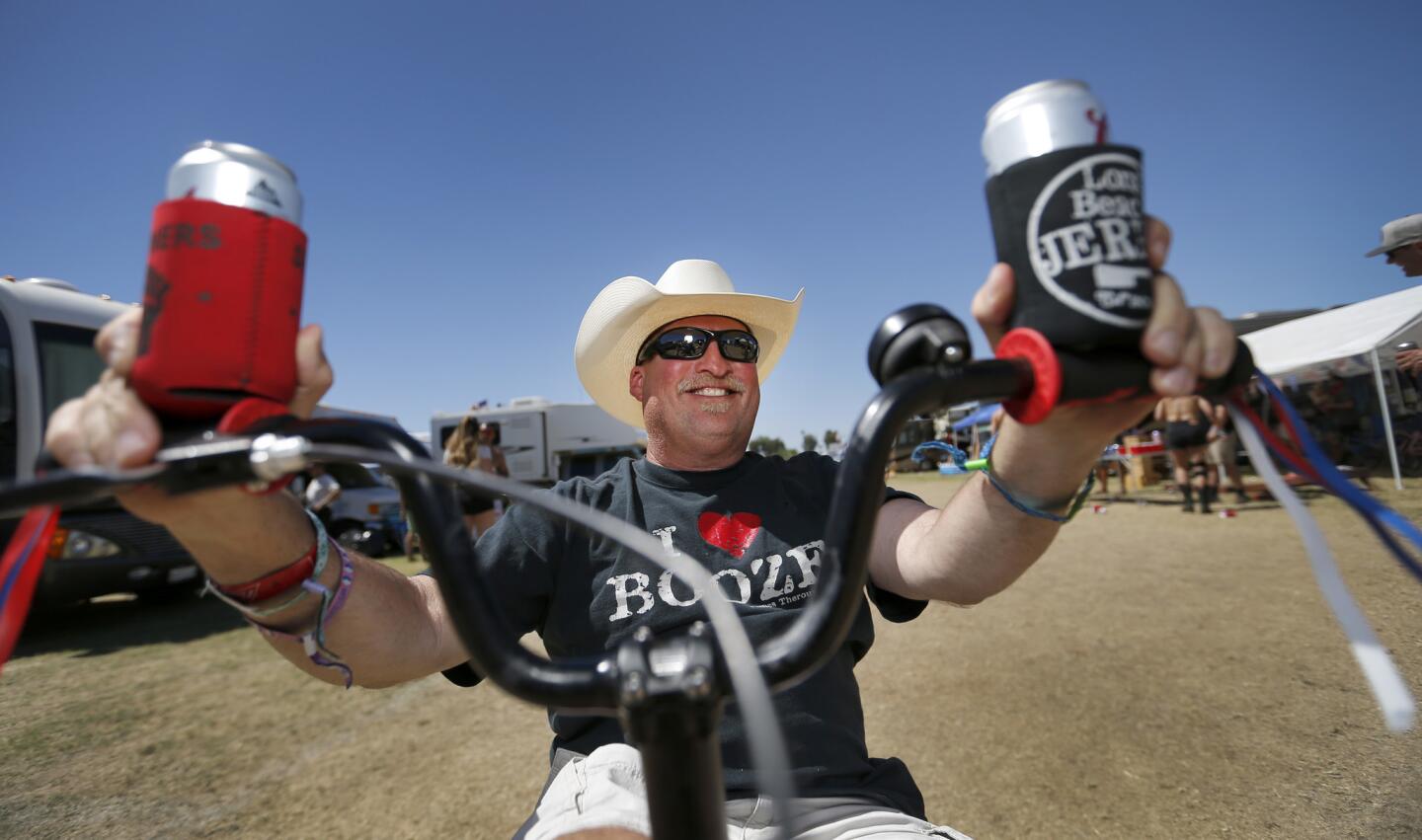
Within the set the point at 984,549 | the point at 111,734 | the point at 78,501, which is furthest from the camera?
the point at 111,734

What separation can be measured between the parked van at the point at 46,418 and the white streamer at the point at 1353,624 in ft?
26.2

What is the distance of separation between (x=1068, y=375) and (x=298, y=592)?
1.23 meters

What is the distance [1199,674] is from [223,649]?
7.52 metres

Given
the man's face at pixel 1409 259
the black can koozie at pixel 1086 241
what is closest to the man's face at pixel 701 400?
the black can koozie at pixel 1086 241

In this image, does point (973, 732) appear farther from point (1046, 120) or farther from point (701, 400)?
point (1046, 120)

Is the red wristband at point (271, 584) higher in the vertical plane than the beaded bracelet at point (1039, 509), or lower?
lower

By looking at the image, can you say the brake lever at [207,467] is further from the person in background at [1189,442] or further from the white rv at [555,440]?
the white rv at [555,440]

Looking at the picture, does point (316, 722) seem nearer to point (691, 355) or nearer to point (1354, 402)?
point (691, 355)

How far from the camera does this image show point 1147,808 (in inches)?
106

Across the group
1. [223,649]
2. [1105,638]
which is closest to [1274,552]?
[1105,638]

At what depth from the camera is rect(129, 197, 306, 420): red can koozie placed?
82cm

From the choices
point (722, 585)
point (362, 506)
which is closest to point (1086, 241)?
point (722, 585)

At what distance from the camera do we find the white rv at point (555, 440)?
61.9 feet

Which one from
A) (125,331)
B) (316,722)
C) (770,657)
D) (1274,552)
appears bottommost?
(316,722)
